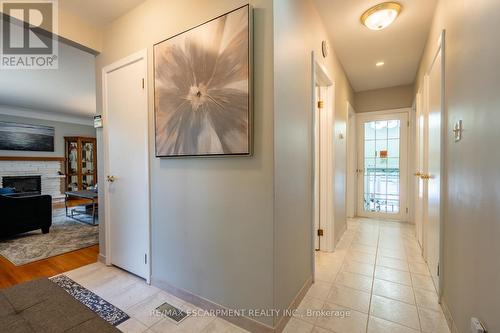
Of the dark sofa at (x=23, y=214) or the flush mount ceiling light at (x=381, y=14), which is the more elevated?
the flush mount ceiling light at (x=381, y=14)

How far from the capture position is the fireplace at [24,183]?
5.64m

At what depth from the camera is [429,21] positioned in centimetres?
226

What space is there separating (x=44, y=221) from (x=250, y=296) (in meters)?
3.75

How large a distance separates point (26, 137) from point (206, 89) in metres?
7.07

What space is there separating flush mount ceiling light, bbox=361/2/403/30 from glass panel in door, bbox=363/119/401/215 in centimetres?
255

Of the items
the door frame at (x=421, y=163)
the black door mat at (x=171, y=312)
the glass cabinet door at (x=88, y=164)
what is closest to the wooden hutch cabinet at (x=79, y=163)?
the glass cabinet door at (x=88, y=164)

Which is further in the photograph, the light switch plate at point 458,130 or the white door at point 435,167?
the white door at point 435,167

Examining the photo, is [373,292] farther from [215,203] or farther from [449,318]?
[215,203]

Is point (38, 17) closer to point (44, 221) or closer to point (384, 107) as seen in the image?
point (44, 221)

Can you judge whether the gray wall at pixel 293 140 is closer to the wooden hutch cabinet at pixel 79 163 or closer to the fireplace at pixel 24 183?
the fireplace at pixel 24 183

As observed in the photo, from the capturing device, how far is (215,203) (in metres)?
1.63

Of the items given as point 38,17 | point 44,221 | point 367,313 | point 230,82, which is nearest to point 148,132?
point 230,82

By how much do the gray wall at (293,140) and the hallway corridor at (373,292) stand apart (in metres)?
0.23

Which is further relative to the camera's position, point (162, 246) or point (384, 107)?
point (384, 107)
